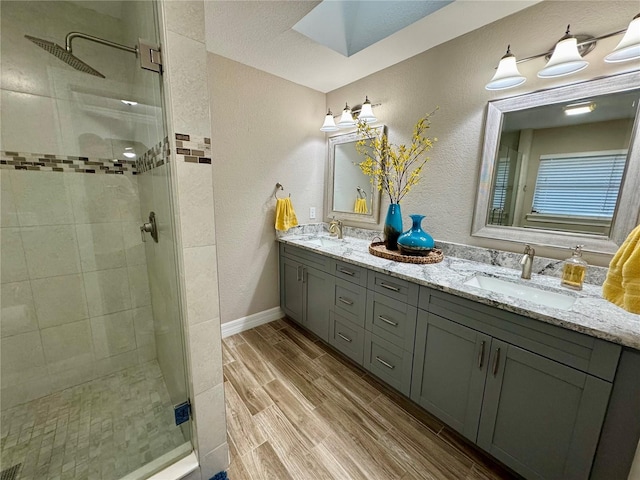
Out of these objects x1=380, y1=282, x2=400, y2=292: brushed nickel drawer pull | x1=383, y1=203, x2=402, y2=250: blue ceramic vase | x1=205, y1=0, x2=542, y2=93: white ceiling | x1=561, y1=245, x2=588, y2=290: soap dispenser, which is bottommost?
x1=380, y1=282, x2=400, y2=292: brushed nickel drawer pull

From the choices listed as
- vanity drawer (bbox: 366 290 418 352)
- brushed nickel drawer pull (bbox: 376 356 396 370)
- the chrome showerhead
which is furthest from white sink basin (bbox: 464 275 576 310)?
the chrome showerhead

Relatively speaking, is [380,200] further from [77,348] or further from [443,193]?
[77,348]

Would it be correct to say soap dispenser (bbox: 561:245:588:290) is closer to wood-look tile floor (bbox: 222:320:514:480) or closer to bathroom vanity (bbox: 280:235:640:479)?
bathroom vanity (bbox: 280:235:640:479)

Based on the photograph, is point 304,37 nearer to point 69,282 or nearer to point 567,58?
point 567,58

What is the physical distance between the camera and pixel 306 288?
88.0 inches

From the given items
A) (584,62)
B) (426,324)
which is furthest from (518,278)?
(584,62)

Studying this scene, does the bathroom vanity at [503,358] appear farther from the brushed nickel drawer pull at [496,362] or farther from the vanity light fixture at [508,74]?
the vanity light fixture at [508,74]

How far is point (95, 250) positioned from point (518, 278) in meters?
2.57

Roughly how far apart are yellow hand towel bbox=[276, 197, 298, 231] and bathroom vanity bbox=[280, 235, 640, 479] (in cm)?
72

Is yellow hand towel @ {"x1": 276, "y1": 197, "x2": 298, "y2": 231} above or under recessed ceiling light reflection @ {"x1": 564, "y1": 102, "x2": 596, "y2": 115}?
under

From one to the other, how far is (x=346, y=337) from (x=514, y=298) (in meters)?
1.13

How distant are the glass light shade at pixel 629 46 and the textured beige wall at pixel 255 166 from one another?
203 cm

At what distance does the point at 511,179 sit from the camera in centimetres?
153

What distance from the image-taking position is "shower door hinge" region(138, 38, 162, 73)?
881 millimetres
